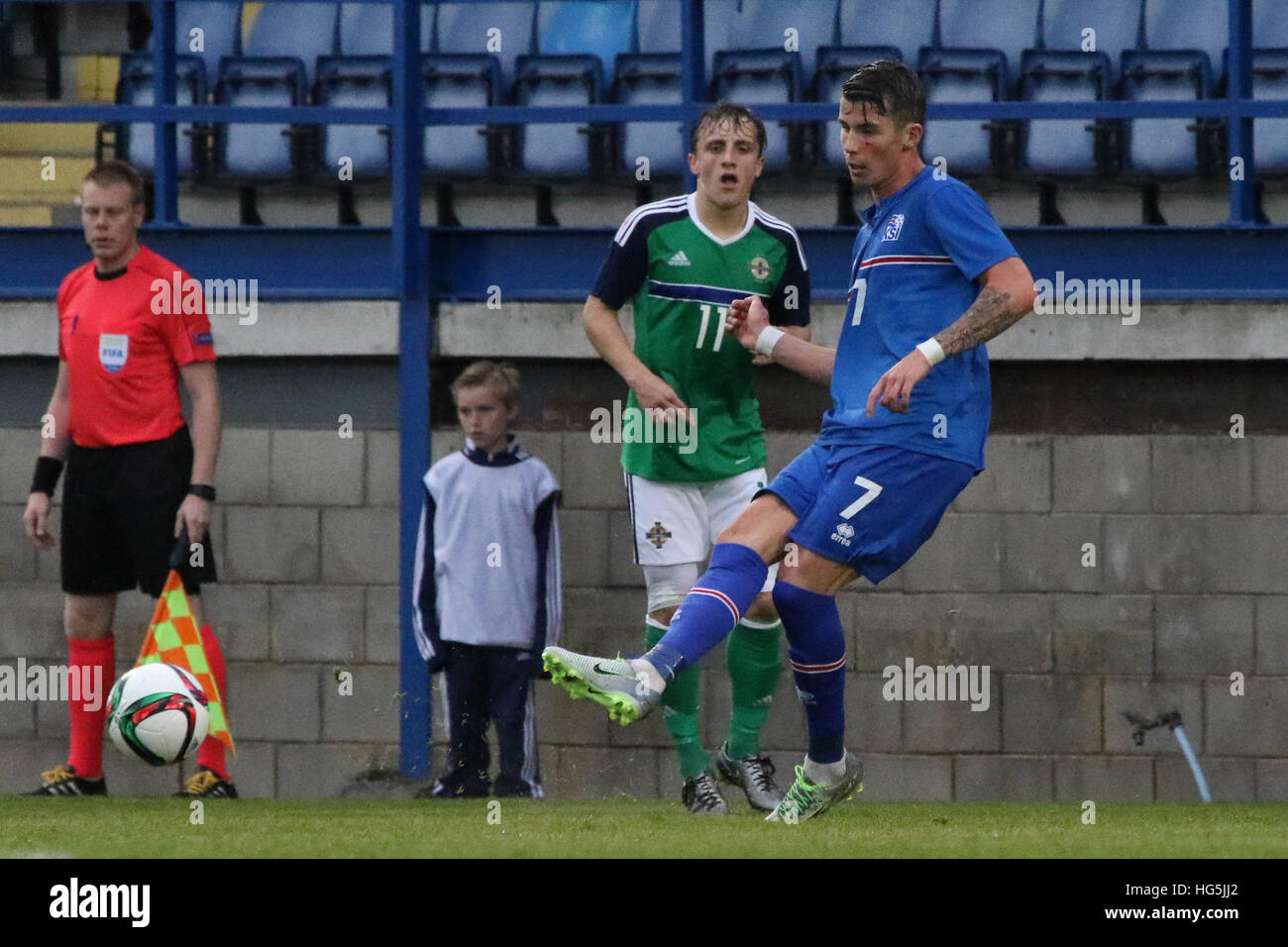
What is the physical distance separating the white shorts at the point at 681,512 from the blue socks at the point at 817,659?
3.16ft

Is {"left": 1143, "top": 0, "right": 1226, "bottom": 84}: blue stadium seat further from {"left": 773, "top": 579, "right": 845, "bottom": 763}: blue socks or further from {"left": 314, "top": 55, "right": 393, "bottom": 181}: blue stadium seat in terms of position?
{"left": 773, "top": 579, "right": 845, "bottom": 763}: blue socks

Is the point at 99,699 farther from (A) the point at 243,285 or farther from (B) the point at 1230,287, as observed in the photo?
(B) the point at 1230,287

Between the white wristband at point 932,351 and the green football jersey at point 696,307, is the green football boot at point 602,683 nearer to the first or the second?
the white wristband at point 932,351

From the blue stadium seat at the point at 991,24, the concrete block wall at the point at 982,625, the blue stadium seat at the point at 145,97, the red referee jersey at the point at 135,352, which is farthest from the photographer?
the blue stadium seat at the point at 145,97

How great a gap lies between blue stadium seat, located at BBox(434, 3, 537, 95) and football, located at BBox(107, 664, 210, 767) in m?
4.98

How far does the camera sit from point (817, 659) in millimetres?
5340

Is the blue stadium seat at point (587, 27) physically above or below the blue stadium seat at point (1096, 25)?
above

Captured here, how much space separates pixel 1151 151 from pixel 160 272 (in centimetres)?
465

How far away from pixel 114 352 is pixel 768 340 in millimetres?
2551

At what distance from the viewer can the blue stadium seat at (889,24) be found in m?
10.5

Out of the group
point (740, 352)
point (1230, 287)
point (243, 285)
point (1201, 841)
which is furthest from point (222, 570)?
point (1201, 841)

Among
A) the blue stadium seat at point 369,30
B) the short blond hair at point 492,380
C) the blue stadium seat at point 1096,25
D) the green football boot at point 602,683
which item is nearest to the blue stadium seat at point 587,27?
the blue stadium seat at point 369,30

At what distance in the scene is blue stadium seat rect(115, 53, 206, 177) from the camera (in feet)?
35.3

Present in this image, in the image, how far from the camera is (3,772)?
8.87 m
